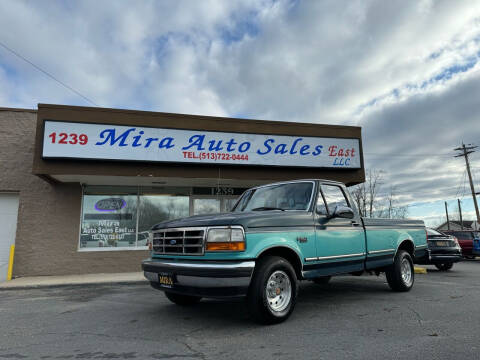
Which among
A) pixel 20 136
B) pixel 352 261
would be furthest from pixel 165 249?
pixel 20 136

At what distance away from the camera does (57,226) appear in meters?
11.4

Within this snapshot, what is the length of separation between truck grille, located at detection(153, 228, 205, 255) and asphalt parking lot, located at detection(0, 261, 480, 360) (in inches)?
39.7

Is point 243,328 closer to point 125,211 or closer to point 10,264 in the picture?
point 125,211

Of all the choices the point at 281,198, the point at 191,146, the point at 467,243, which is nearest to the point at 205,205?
the point at 191,146

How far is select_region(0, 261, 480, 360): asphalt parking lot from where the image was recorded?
3.65m

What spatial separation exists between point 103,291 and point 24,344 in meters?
4.17

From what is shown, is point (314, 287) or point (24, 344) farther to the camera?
point (314, 287)

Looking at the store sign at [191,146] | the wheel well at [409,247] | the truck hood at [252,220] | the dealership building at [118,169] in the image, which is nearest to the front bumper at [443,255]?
the dealership building at [118,169]

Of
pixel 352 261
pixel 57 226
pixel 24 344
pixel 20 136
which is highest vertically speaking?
pixel 20 136

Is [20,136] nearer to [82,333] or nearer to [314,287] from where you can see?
[82,333]

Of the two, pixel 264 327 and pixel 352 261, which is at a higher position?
pixel 352 261

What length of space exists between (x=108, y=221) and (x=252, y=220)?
894 centimetres

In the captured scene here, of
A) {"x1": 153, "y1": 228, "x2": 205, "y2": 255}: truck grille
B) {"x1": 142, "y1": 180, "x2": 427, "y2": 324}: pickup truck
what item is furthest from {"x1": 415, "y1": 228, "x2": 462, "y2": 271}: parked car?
{"x1": 153, "y1": 228, "x2": 205, "y2": 255}: truck grille

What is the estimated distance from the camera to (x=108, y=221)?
1197 cm
